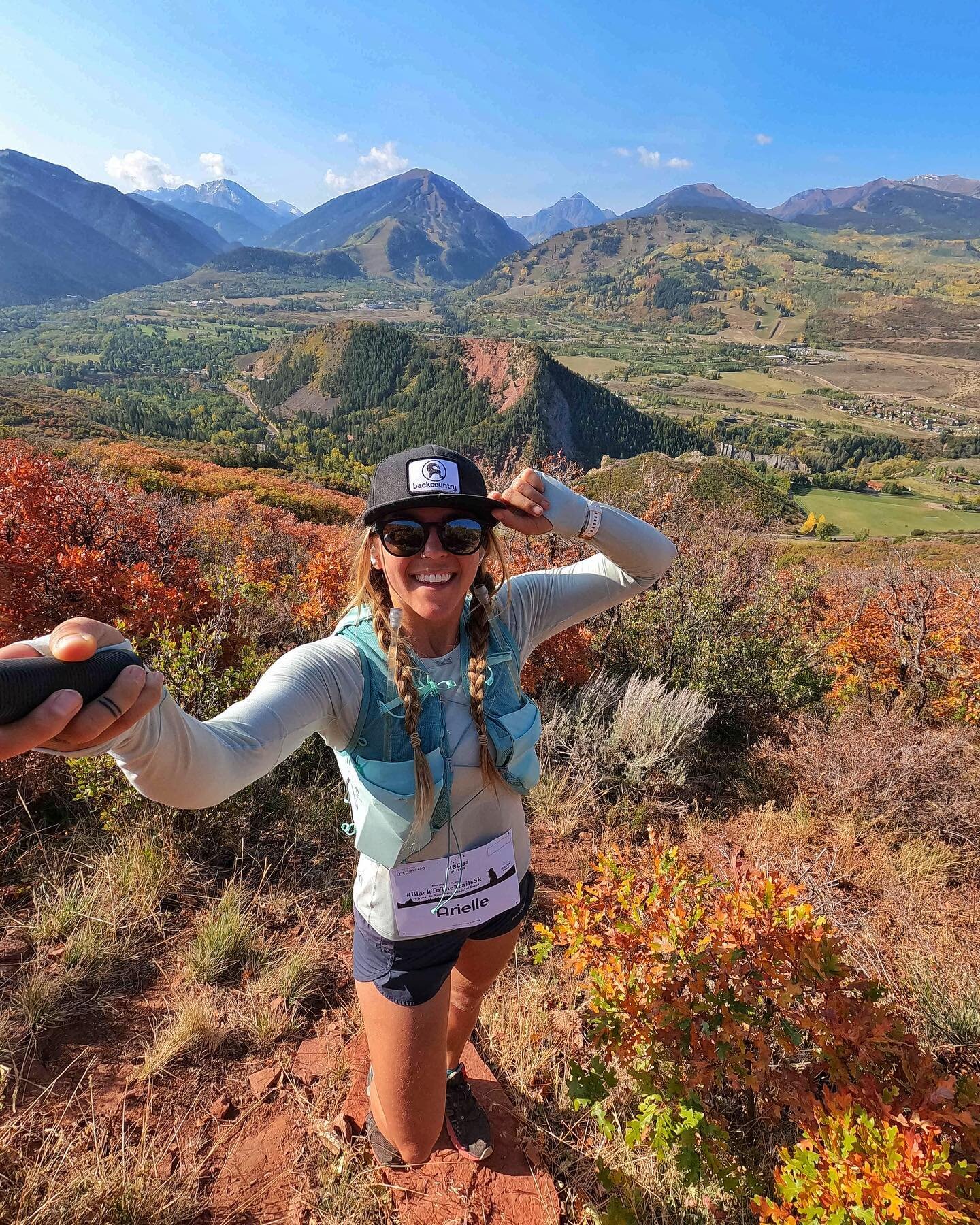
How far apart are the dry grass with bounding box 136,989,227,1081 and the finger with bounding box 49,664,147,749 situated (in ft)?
6.89

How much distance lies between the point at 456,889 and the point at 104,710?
1.36 metres

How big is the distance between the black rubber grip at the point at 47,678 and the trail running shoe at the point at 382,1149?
224 cm

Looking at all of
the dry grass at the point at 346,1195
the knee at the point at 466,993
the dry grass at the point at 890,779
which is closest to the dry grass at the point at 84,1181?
the dry grass at the point at 346,1195

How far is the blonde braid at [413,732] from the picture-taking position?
71.4 inches

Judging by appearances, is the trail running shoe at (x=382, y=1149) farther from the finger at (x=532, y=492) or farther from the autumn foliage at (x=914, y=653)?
the autumn foliage at (x=914, y=653)

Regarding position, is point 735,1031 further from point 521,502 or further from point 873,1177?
point 521,502

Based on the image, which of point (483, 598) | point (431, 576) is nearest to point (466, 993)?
point (483, 598)

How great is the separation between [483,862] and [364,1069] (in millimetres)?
1342

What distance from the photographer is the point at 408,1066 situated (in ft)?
6.79

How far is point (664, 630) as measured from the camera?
6.63 m

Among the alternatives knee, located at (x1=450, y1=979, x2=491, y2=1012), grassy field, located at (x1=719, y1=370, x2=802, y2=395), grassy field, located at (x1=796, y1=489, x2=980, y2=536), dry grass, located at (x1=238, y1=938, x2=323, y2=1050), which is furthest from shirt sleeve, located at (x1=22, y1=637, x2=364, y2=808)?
grassy field, located at (x1=719, y1=370, x2=802, y2=395)

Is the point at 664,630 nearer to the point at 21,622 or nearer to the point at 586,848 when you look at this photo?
the point at 586,848

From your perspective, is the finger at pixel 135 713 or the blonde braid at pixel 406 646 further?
the blonde braid at pixel 406 646

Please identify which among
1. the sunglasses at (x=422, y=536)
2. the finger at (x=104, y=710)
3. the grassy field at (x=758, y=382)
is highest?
the grassy field at (x=758, y=382)
